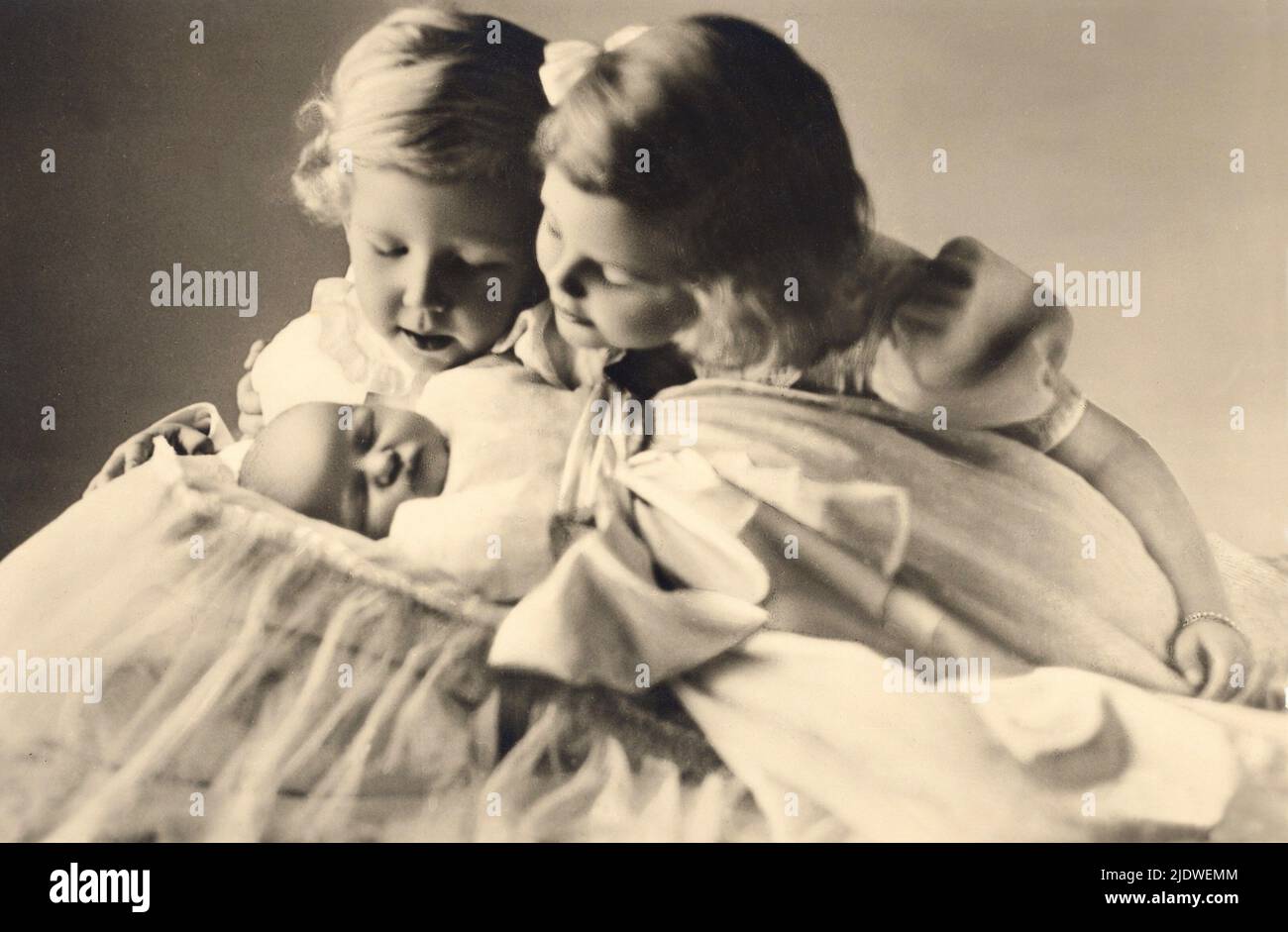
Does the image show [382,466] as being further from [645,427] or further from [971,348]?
[971,348]

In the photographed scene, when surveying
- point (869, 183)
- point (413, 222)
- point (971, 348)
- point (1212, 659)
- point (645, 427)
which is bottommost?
point (1212, 659)

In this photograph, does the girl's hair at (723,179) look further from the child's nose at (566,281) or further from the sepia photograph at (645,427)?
the child's nose at (566,281)

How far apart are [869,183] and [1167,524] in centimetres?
142

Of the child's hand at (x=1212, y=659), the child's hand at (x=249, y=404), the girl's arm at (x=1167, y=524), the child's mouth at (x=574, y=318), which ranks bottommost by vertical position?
the child's hand at (x=1212, y=659)

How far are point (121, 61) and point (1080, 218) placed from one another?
312 centimetres

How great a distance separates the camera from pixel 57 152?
3.94 m

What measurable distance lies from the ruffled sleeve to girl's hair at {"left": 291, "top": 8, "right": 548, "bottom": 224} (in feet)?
3.98

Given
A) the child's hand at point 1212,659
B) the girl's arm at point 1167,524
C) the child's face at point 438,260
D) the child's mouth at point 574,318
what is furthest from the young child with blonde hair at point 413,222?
the child's hand at point 1212,659

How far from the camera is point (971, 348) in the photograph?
3822 millimetres

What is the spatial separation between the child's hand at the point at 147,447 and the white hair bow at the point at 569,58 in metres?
1.51

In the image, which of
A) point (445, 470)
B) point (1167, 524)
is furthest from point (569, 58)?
point (1167, 524)

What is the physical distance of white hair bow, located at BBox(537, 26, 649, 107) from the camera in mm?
3816

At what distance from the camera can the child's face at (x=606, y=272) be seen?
3.75 metres
